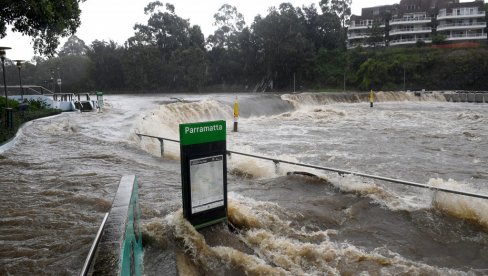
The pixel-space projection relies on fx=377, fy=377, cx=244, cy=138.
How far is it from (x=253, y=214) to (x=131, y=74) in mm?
71289

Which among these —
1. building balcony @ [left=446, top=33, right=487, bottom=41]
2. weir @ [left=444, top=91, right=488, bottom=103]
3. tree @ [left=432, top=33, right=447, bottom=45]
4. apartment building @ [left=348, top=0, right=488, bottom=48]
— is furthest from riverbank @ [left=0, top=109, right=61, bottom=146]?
building balcony @ [left=446, top=33, right=487, bottom=41]

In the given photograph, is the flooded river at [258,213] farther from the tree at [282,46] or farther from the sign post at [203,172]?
the tree at [282,46]

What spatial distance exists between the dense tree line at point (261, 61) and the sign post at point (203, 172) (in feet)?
212

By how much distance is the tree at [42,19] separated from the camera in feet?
32.9

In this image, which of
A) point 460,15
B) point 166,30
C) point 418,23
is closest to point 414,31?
point 418,23

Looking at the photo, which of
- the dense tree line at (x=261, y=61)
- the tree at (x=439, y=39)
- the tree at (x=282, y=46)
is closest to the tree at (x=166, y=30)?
the dense tree line at (x=261, y=61)

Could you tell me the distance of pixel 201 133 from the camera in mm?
5016

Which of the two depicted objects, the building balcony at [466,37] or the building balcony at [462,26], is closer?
the building balcony at [466,37]

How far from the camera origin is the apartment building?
71500 millimetres

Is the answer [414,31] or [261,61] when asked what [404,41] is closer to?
[414,31]

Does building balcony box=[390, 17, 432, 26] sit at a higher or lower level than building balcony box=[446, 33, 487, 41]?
higher

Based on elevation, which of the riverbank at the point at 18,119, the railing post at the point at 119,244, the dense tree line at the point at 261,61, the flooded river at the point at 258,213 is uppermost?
the dense tree line at the point at 261,61

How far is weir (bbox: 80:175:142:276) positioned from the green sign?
1001 millimetres

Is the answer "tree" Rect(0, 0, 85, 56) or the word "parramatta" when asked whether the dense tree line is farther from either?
the word "parramatta"
